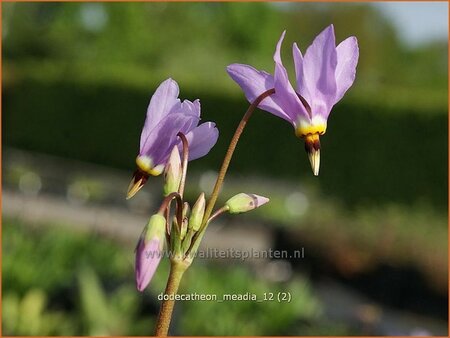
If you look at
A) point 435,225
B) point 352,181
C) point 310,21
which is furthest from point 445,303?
point 310,21

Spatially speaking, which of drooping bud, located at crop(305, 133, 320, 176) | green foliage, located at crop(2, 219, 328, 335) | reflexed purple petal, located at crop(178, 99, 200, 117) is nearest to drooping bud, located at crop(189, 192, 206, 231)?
reflexed purple petal, located at crop(178, 99, 200, 117)

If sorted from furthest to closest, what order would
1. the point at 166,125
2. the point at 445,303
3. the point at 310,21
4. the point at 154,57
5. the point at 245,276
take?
the point at 310,21 → the point at 154,57 → the point at 445,303 → the point at 245,276 → the point at 166,125

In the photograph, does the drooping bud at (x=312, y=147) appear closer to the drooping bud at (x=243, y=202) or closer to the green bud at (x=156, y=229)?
the drooping bud at (x=243, y=202)

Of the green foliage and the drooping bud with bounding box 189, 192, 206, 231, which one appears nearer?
the drooping bud with bounding box 189, 192, 206, 231

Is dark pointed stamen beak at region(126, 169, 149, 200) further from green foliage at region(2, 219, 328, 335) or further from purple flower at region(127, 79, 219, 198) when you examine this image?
green foliage at region(2, 219, 328, 335)

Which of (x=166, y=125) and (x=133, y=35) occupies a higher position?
(x=133, y=35)

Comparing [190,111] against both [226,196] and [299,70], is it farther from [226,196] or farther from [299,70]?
[226,196]

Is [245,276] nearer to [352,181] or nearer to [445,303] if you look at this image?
[445,303]
